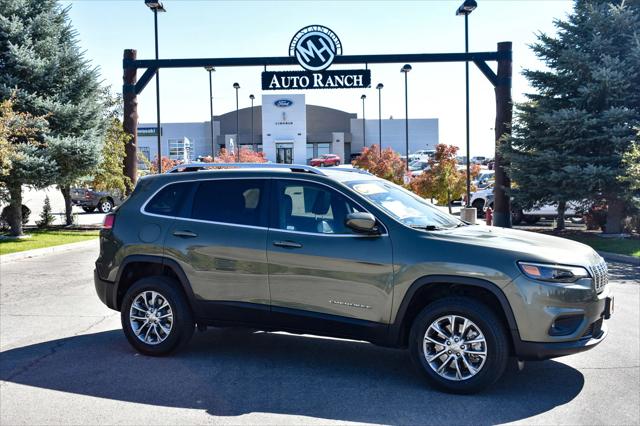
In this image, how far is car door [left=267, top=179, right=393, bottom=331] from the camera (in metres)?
5.37

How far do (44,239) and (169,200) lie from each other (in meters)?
13.9

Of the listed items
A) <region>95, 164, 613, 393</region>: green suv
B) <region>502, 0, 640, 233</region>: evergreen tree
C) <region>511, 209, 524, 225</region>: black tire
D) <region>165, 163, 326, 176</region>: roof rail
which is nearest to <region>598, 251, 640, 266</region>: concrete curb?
<region>502, 0, 640, 233</region>: evergreen tree

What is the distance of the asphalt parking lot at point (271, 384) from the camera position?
4770mm

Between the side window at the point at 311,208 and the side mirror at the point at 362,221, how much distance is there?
19cm

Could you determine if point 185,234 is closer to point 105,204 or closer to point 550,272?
point 550,272

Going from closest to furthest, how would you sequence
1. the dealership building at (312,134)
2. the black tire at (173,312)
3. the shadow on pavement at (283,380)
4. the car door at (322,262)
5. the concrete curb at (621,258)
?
the shadow on pavement at (283,380)
the car door at (322,262)
the black tire at (173,312)
the concrete curb at (621,258)
the dealership building at (312,134)

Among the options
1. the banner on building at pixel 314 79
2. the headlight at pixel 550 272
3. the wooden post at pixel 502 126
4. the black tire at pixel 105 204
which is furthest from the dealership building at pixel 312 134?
the headlight at pixel 550 272

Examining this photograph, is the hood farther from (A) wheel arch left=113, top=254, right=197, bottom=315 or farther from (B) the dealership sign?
(B) the dealership sign

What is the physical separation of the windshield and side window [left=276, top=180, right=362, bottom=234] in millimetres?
221

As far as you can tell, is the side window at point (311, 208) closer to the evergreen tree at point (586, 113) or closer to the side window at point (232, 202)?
the side window at point (232, 202)

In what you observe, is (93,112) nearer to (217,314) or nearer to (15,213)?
(15,213)

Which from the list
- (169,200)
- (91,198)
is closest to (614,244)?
(169,200)

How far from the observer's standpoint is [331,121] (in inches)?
3292

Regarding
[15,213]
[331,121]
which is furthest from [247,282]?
[331,121]
